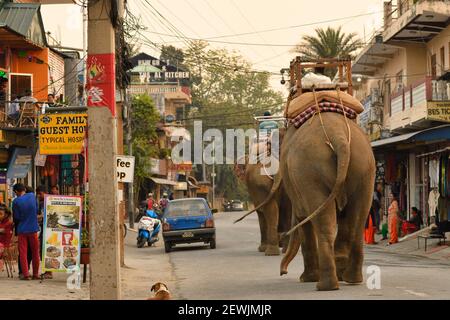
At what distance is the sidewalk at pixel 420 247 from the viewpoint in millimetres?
27208

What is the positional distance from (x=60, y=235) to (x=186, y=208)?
14.3 meters

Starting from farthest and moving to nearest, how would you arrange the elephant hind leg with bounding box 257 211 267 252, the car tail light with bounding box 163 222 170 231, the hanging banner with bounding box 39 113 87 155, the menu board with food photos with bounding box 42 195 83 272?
the car tail light with bounding box 163 222 170 231, the elephant hind leg with bounding box 257 211 267 252, the hanging banner with bounding box 39 113 87 155, the menu board with food photos with bounding box 42 195 83 272

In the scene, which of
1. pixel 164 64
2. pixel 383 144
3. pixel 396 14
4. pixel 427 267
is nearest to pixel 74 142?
pixel 427 267

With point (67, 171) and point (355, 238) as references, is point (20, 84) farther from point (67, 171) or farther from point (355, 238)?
point (355, 238)

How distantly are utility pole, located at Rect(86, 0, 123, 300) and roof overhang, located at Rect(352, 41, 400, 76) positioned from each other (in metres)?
35.4

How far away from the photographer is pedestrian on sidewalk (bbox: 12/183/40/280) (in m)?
19.4

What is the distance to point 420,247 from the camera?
30.2 metres

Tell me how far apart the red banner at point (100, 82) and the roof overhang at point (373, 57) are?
35.3 metres

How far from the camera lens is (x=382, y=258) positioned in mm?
25219

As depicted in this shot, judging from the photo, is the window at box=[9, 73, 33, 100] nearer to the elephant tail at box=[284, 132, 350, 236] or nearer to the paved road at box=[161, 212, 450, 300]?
the paved road at box=[161, 212, 450, 300]

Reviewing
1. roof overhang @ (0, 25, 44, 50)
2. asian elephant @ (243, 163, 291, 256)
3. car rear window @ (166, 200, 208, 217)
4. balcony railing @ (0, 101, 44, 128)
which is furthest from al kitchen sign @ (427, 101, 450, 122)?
roof overhang @ (0, 25, 44, 50)

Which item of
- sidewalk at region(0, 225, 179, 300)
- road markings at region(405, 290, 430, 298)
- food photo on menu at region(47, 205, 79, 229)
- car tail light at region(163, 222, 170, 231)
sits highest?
food photo on menu at region(47, 205, 79, 229)

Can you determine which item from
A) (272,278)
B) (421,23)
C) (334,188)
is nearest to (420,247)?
(272,278)

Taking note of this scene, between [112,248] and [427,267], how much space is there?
34.7 feet
